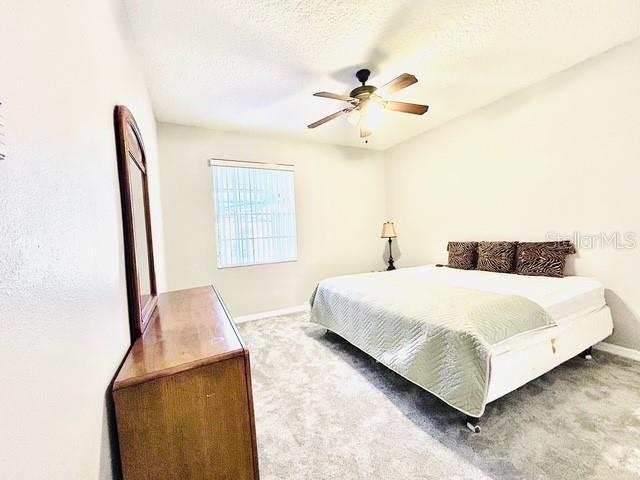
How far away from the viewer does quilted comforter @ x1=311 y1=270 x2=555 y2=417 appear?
1.55 m

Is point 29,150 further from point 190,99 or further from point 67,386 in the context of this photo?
point 190,99

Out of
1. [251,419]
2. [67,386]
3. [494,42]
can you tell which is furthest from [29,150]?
[494,42]

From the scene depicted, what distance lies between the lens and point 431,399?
1.90 m

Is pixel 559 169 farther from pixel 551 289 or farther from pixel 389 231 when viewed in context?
pixel 389 231

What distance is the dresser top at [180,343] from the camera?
922 millimetres

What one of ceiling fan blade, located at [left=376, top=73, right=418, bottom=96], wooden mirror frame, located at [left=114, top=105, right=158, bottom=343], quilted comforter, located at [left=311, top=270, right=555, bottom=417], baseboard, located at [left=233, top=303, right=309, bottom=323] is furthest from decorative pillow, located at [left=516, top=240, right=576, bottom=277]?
wooden mirror frame, located at [left=114, top=105, right=158, bottom=343]

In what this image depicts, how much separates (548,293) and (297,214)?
2.96 metres

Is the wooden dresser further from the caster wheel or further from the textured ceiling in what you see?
the textured ceiling

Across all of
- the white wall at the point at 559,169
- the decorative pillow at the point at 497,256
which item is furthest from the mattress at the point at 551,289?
the white wall at the point at 559,169

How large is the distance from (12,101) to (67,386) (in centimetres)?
57

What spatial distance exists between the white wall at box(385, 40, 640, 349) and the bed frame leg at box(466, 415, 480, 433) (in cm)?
187

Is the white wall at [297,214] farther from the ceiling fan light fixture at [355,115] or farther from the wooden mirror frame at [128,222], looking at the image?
the wooden mirror frame at [128,222]

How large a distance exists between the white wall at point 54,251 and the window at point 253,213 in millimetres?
2619

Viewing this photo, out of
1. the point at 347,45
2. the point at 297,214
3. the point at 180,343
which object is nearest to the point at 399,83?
the point at 347,45
